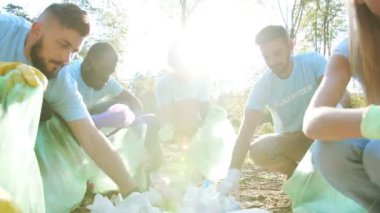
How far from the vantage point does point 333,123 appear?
100 centimetres

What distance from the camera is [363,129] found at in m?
0.91

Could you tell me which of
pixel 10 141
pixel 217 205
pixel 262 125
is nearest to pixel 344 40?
pixel 217 205

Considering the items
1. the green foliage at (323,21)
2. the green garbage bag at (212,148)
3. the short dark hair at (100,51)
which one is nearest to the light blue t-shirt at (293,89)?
the green garbage bag at (212,148)

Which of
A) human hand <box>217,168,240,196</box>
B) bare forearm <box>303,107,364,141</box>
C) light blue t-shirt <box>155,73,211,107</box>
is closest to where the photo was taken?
bare forearm <box>303,107,364,141</box>

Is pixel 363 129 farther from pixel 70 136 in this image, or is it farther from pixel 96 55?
pixel 96 55

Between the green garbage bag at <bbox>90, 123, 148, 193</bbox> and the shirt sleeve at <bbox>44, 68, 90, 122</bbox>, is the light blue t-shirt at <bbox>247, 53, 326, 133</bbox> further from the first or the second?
the shirt sleeve at <bbox>44, 68, 90, 122</bbox>

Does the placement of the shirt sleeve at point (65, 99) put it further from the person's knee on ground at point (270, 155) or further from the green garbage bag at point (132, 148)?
the person's knee on ground at point (270, 155)

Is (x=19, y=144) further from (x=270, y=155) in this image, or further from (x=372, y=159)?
(x=270, y=155)

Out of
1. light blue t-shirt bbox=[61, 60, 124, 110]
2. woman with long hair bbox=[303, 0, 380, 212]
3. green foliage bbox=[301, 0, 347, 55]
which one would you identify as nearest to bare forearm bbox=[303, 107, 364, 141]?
woman with long hair bbox=[303, 0, 380, 212]

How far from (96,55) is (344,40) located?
55.5 inches

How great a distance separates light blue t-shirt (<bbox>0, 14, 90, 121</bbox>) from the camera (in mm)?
1559

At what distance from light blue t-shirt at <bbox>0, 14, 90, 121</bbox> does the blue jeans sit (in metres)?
0.73

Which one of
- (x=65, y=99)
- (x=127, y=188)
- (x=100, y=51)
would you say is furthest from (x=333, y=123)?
(x=100, y=51)

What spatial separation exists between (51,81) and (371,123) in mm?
1046
